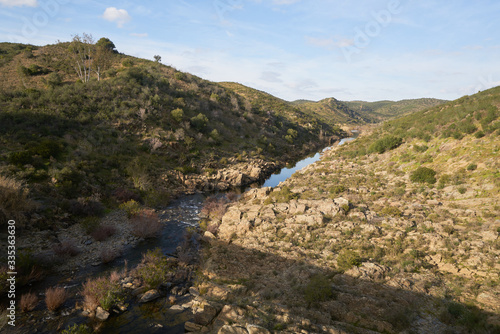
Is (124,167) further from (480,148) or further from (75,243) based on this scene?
(480,148)

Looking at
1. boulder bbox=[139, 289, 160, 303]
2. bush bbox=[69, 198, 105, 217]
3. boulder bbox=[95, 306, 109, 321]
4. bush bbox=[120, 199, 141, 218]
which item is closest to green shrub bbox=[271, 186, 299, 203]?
bush bbox=[120, 199, 141, 218]

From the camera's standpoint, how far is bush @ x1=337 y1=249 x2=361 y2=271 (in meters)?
10.9

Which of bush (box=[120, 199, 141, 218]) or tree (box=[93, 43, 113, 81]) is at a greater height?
tree (box=[93, 43, 113, 81])

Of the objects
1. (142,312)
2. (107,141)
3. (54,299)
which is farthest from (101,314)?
(107,141)

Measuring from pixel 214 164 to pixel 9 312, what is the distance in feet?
75.5

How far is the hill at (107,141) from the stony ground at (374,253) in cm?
1028

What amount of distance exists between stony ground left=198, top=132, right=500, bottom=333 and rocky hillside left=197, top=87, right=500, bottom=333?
5 centimetres

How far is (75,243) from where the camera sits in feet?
43.2

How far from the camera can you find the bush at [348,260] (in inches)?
428

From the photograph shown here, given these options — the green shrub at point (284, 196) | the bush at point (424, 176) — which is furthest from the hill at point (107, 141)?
the bush at point (424, 176)

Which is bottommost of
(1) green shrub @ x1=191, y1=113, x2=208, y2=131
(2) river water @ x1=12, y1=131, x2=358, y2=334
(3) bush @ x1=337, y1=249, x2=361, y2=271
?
(2) river water @ x1=12, y1=131, x2=358, y2=334

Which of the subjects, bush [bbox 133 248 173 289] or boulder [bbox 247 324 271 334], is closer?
boulder [bbox 247 324 271 334]

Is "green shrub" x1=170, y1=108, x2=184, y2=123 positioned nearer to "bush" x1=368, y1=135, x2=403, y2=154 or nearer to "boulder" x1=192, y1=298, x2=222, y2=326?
"bush" x1=368, y1=135, x2=403, y2=154

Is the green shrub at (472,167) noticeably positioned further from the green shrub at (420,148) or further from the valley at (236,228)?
the green shrub at (420,148)
